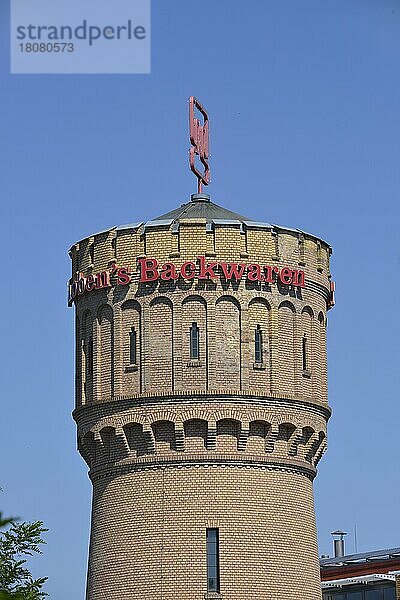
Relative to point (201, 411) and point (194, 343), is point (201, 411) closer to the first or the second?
point (201, 411)

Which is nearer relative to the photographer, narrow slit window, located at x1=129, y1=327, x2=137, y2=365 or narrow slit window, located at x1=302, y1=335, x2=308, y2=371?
narrow slit window, located at x1=129, y1=327, x2=137, y2=365

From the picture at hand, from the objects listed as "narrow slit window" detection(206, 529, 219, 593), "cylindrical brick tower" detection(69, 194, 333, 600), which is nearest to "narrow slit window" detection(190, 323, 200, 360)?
"cylindrical brick tower" detection(69, 194, 333, 600)

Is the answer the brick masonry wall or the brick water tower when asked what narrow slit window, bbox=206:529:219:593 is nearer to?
the brick water tower

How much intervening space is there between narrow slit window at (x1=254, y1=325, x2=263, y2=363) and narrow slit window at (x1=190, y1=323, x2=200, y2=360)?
2.11 m

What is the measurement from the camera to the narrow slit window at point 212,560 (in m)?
51.2

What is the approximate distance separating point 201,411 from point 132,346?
11.6 ft

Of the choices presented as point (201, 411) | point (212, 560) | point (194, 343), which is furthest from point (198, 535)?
point (194, 343)

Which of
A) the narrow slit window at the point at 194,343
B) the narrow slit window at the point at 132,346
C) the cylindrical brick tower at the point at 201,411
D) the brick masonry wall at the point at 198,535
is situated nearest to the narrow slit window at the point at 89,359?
the cylindrical brick tower at the point at 201,411

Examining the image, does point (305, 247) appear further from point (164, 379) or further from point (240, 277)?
point (164, 379)

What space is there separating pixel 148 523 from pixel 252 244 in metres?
10.4

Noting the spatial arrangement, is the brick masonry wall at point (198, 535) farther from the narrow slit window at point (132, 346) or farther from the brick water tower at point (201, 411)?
the narrow slit window at point (132, 346)

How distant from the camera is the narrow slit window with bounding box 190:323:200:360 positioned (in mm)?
52750

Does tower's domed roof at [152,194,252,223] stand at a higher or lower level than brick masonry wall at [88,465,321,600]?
higher

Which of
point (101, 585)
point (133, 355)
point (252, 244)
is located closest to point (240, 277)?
point (252, 244)
